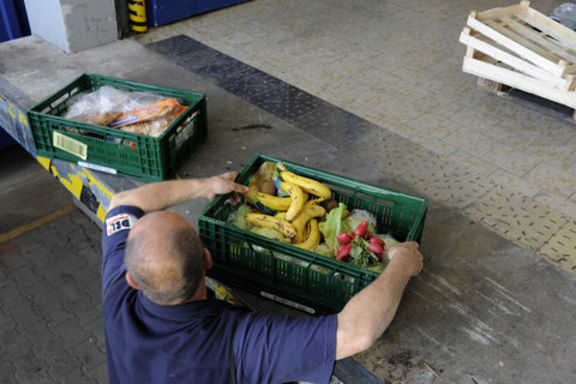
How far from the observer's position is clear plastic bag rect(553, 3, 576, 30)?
19.1 ft

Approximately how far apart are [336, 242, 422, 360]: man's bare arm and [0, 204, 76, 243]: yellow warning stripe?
16.7 feet

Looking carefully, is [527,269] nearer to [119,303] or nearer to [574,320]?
[574,320]

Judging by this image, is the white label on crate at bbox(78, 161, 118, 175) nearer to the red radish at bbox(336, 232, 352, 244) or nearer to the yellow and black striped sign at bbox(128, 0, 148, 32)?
the red radish at bbox(336, 232, 352, 244)

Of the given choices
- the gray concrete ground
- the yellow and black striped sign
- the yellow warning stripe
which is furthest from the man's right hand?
the yellow warning stripe

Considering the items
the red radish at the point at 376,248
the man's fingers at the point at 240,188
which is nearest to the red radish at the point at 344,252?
the red radish at the point at 376,248

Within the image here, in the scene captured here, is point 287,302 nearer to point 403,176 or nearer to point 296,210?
point 296,210

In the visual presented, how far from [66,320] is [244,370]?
3.76 m

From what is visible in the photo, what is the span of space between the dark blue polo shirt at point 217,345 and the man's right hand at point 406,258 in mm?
531

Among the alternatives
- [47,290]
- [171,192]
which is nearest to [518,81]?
[171,192]

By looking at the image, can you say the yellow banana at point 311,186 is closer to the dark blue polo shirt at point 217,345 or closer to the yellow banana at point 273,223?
the yellow banana at point 273,223

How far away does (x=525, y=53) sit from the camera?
4.64 metres

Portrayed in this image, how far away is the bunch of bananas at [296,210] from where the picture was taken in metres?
2.98

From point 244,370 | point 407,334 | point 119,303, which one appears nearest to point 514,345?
point 407,334

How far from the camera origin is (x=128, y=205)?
2711 mm
